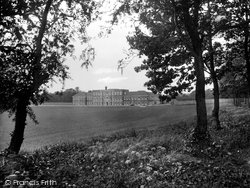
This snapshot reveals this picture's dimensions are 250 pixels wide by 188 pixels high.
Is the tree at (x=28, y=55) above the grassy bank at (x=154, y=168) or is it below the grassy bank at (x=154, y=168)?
above

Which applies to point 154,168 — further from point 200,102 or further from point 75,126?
point 75,126

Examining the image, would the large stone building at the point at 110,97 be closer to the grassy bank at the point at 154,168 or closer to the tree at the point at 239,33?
the tree at the point at 239,33

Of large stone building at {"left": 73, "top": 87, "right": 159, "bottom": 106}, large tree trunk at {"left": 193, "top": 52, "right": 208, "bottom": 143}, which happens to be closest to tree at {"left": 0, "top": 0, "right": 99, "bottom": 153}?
large tree trunk at {"left": 193, "top": 52, "right": 208, "bottom": 143}

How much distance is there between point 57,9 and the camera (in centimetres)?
1020

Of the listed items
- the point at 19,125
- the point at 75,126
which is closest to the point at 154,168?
the point at 19,125

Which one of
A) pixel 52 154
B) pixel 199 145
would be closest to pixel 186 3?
pixel 199 145

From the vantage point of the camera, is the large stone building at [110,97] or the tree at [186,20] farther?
the large stone building at [110,97]

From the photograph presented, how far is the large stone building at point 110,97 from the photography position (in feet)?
440

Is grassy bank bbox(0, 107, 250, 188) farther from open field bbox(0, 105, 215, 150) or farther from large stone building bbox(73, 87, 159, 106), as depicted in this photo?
large stone building bbox(73, 87, 159, 106)

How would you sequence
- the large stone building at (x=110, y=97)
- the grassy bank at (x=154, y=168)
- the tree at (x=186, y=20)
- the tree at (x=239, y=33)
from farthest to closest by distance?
the large stone building at (x=110, y=97)
the tree at (x=239, y=33)
the tree at (x=186, y=20)
the grassy bank at (x=154, y=168)

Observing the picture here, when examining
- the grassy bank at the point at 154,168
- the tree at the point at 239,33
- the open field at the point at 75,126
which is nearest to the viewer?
the grassy bank at the point at 154,168

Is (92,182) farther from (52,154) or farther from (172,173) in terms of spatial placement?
(52,154)

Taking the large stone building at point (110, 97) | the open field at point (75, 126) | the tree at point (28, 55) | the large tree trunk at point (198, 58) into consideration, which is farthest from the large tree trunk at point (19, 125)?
the large stone building at point (110, 97)

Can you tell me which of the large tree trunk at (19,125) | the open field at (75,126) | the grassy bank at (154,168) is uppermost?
the large tree trunk at (19,125)
